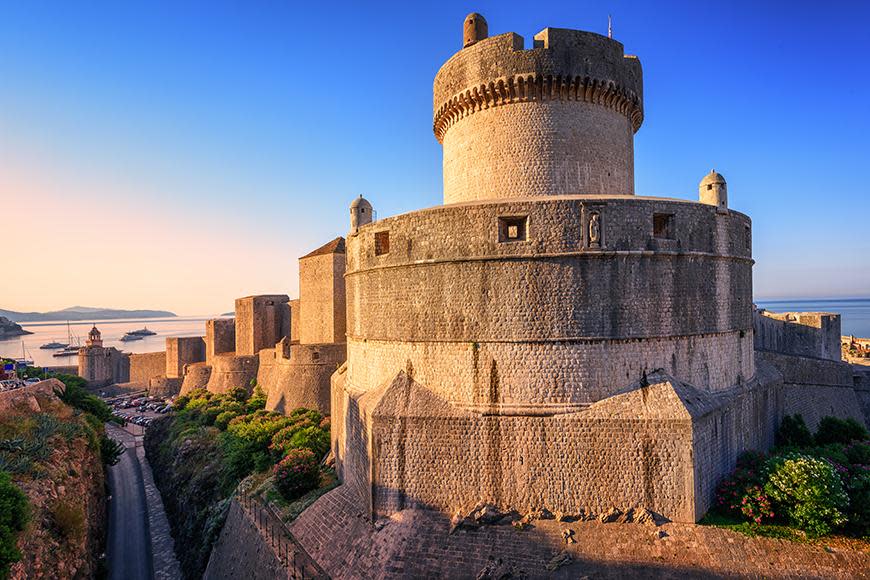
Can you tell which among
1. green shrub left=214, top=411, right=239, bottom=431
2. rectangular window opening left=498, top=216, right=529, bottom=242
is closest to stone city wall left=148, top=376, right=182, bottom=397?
green shrub left=214, top=411, right=239, bottom=431

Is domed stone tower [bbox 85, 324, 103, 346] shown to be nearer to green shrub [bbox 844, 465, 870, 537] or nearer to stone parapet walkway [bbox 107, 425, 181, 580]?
stone parapet walkway [bbox 107, 425, 181, 580]

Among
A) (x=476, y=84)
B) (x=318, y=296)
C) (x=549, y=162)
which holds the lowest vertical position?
(x=318, y=296)

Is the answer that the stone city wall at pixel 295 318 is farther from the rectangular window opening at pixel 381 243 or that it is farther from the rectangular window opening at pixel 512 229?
the rectangular window opening at pixel 512 229

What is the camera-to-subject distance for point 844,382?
19.7 metres

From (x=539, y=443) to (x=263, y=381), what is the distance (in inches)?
938

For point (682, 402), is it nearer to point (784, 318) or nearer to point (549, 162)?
point (549, 162)

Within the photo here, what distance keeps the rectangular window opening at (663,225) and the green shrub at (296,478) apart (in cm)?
1343

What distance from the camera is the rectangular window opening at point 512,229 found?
11810mm

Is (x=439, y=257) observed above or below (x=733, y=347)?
above

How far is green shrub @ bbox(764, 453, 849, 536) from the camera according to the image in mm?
10367

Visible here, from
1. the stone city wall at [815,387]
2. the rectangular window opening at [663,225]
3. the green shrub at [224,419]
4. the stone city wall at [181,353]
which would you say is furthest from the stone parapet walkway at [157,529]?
the stone city wall at [815,387]

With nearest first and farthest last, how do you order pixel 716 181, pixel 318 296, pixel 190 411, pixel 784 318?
pixel 716 181, pixel 784 318, pixel 318 296, pixel 190 411

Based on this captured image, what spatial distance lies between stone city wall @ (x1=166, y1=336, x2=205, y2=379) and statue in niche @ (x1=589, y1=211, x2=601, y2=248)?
133 ft

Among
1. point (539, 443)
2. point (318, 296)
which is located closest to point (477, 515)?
point (539, 443)
